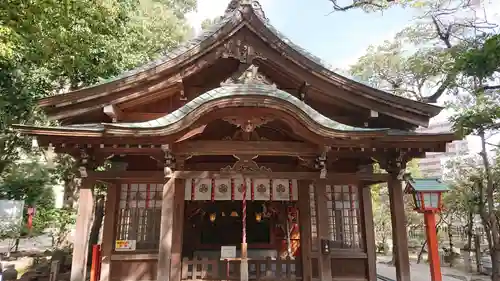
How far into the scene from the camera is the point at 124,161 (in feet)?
27.1

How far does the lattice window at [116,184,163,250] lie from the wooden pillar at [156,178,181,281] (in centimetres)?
168

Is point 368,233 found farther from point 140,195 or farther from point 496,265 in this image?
point 496,265

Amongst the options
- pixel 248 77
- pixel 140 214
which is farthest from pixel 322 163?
pixel 140 214

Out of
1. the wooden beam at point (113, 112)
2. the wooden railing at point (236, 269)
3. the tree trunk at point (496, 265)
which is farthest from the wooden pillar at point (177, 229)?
the tree trunk at point (496, 265)

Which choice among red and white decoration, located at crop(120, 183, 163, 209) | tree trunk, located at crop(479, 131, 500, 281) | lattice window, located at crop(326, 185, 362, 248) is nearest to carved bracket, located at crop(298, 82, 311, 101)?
lattice window, located at crop(326, 185, 362, 248)

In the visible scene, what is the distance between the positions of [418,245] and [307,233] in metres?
19.1

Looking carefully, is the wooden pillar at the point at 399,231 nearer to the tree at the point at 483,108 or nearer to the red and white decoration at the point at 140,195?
the tree at the point at 483,108

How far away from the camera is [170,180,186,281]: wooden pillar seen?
23.7 ft

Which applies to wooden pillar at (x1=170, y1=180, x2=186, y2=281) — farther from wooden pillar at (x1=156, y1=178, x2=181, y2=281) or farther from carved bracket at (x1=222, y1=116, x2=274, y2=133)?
carved bracket at (x1=222, y1=116, x2=274, y2=133)

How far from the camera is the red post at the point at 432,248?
21.7 feet

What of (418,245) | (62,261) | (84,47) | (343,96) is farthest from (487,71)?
(418,245)

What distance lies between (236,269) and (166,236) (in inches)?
90.6

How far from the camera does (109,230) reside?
7750mm

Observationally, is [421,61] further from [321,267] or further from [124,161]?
[124,161]
